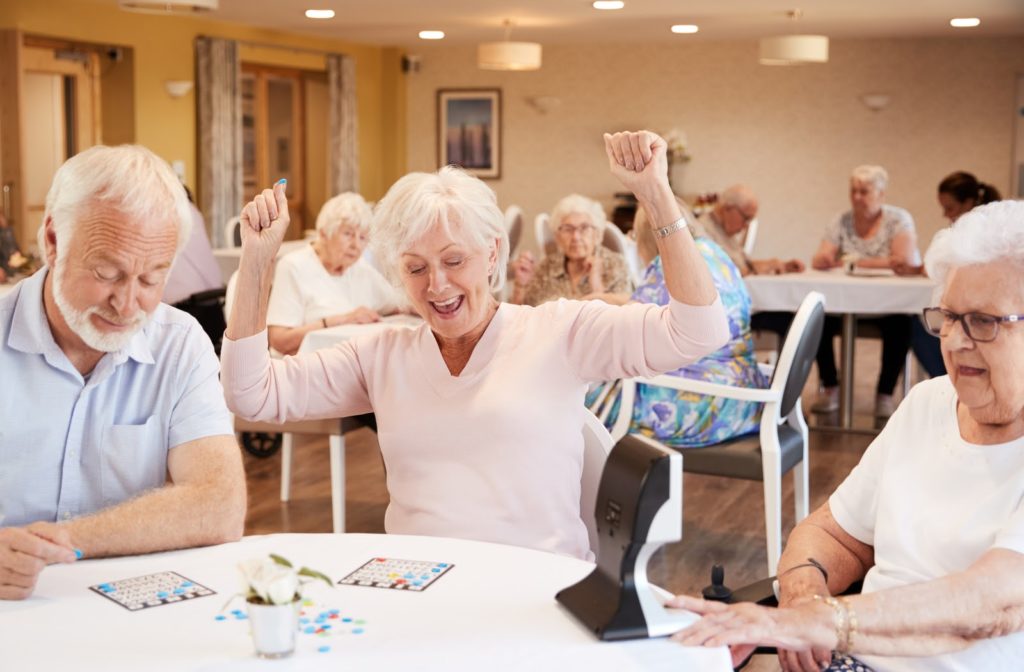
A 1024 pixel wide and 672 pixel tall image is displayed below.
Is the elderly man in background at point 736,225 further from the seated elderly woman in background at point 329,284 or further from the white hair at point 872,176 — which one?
the seated elderly woman in background at point 329,284


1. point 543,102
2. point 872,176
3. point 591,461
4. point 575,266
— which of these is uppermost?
point 543,102

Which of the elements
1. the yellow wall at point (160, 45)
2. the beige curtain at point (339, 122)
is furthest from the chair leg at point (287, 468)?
the beige curtain at point (339, 122)

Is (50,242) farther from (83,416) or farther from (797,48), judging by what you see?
(797,48)

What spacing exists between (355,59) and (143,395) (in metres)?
11.7

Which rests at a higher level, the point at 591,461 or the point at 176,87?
the point at 176,87

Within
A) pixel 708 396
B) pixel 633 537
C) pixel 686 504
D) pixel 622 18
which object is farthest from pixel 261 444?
pixel 622 18

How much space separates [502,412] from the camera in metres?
2.20

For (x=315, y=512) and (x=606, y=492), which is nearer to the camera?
(x=606, y=492)

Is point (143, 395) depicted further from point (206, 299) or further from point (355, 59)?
point (355, 59)

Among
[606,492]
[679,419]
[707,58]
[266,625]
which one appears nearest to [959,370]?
[606,492]

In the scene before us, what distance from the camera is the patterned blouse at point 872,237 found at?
283 inches

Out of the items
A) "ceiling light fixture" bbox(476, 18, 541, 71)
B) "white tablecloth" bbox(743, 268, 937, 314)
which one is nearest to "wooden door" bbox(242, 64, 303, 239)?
"ceiling light fixture" bbox(476, 18, 541, 71)

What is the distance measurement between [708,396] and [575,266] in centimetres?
156

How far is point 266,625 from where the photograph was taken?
1450 millimetres
